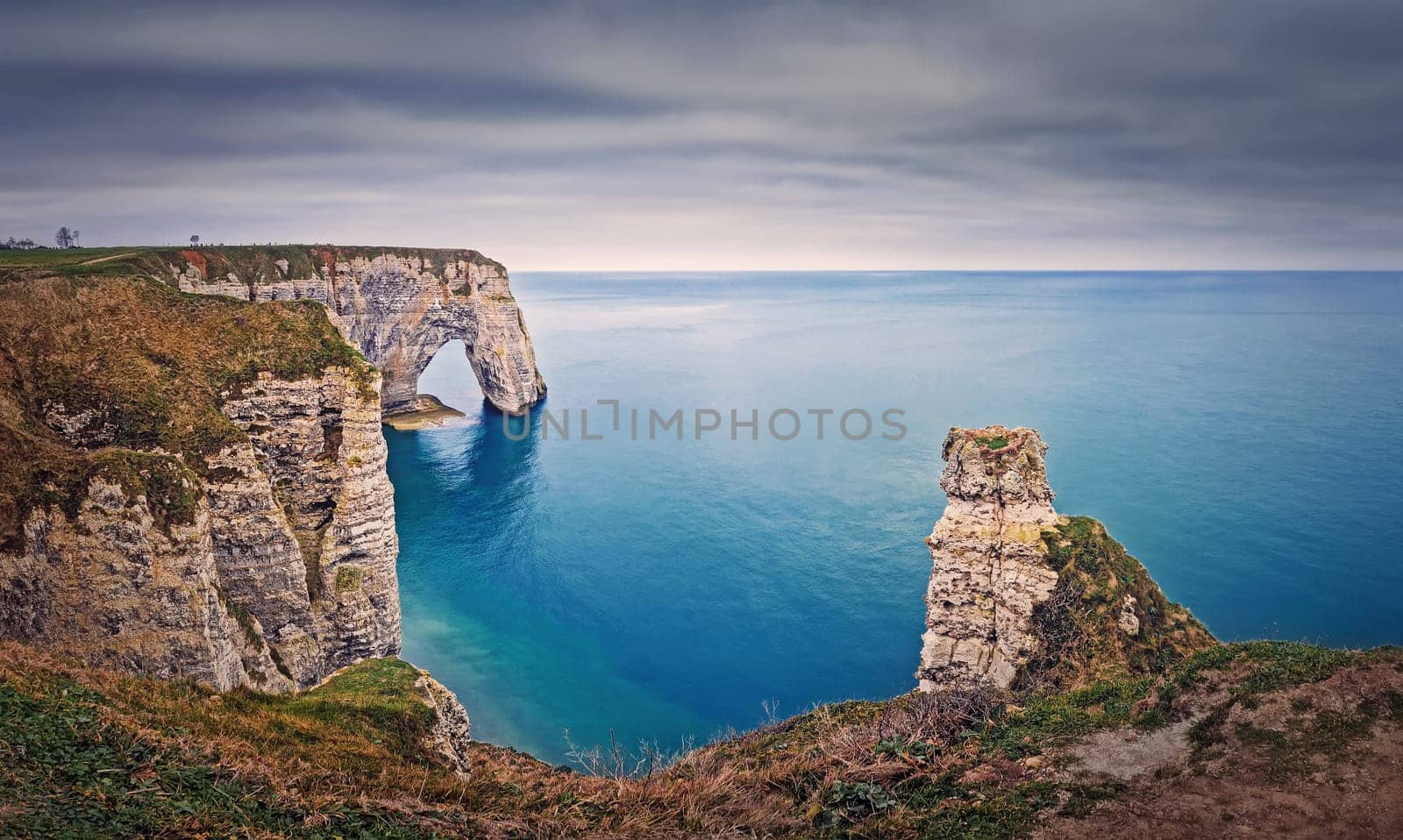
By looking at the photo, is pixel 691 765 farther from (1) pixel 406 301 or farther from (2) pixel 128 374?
(1) pixel 406 301

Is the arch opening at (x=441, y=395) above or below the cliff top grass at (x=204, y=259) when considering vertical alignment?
below

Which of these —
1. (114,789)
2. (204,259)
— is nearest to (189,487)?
(114,789)

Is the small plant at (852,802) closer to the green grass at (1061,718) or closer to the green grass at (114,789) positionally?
the green grass at (1061,718)

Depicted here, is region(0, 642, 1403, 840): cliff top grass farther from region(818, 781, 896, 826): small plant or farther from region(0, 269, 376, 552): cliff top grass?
region(0, 269, 376, 552): cliff top grass

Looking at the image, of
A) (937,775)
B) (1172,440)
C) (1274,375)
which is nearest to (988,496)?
(937,775)

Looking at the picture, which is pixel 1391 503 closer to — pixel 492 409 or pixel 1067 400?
pixel 1067 400

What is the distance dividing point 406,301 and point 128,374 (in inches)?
2204

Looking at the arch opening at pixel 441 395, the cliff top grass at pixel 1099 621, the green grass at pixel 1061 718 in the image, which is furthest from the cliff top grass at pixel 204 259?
the cliff top grass at pixel 1099 621

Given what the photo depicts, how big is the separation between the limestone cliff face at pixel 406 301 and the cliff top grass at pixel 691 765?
194 feet

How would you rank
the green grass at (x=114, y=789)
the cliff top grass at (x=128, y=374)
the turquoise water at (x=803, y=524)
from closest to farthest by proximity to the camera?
the green grass at (x=114, y=789), the cliff top grass at (x=128, y=374), the turquoise water at (x=803, y=524)

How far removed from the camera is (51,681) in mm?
12422

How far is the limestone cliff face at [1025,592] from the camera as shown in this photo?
75.7 feet

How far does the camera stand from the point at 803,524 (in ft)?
178

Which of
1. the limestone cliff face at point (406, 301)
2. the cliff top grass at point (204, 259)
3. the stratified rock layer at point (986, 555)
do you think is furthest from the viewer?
the limestone cliff face at point (406, 301)
